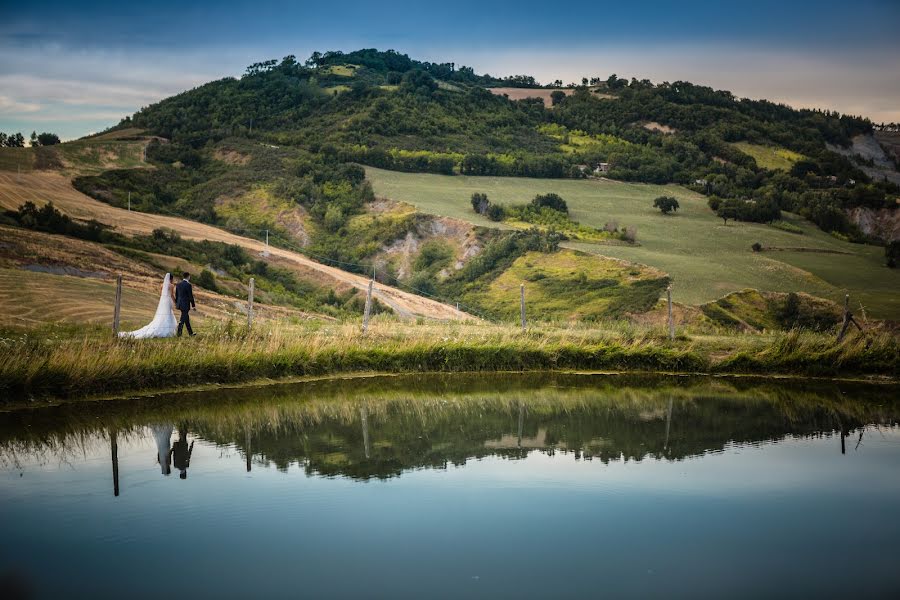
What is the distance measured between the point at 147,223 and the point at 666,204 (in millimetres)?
34423

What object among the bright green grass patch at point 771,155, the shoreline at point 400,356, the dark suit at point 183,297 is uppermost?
the bright green grass patch at point 771,155

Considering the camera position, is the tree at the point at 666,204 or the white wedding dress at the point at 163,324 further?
the tree at the point at 666,204

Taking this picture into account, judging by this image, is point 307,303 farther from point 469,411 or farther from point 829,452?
point 829,452

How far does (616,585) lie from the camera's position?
354 inches

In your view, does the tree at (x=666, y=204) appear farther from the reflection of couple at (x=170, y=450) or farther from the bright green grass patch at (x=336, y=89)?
the reflection of couple at (x=170, y=450)

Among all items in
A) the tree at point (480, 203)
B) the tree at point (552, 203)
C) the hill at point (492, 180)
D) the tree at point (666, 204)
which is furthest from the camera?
the tree at point (666, 204)

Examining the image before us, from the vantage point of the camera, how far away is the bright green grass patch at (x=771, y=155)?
81.1 metres

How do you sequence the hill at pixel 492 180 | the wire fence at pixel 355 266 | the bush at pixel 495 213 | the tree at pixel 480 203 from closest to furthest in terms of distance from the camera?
the wire fence at pixel 355 266
the hill at pixel 492 180
the bush at pixel 495 213
the tree at pixel 480 203

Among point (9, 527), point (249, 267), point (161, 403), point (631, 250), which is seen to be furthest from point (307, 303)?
point (9, 527)

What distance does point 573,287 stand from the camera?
4634cm

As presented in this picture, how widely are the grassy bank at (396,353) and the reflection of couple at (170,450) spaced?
2.82m

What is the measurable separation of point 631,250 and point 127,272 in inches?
1086

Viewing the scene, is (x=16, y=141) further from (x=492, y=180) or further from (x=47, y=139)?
(x=492, y=180)

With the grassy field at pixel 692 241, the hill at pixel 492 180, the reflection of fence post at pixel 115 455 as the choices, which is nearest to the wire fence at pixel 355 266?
the hill at pixel 492 180
